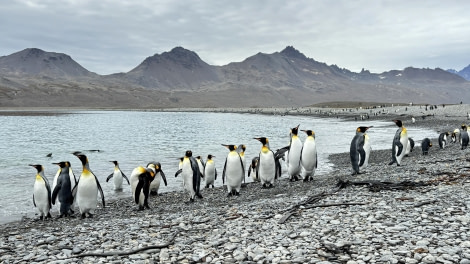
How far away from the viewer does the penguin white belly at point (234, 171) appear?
984cm

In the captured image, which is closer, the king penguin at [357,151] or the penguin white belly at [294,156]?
the king penguin at [357,151]

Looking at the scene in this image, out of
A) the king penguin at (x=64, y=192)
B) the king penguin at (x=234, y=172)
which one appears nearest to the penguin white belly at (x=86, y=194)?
the king penguin at (x=64, y=192)

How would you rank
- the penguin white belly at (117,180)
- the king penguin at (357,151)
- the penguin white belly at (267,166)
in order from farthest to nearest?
the penguin white belly at (117,180) → the king penguin at (357,151) → the penguin white belly at (267,166)

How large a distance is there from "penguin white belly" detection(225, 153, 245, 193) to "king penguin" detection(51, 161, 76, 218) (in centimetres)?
377

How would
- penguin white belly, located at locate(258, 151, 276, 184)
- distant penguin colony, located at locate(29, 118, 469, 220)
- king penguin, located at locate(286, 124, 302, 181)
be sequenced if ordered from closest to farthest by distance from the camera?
distant penguin colony, located at locate(29, 118, 469, 220) → penguin white belly, located at locate(258, 151, 276, 184) → king penguin, located at locate(286, 124, 302, 181)

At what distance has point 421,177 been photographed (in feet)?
26.5

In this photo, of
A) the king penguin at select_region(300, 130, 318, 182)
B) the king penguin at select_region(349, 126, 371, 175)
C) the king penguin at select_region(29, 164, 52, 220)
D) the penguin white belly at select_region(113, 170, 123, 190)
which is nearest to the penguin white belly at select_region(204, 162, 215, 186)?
the penguin white belly at select_region(113, 170, 123, 190)

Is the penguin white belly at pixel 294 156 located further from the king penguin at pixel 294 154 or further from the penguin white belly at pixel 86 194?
the penguin white belly at pixel 86 194

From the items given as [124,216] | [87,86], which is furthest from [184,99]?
[124,216]

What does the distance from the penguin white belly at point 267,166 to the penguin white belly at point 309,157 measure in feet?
2.96

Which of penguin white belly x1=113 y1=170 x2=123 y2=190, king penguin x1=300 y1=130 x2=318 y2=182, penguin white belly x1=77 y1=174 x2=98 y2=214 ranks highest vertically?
king penguin x1=300 y1=130 x2=318 y2=182

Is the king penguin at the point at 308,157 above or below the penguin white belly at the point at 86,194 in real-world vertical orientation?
above

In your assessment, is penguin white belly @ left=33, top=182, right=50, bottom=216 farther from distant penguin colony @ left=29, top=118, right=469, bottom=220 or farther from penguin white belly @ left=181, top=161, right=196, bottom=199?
penguin white belly @ left=181, top=161, right=196, bottom=199

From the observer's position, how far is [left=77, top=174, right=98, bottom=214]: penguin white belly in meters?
8.27
